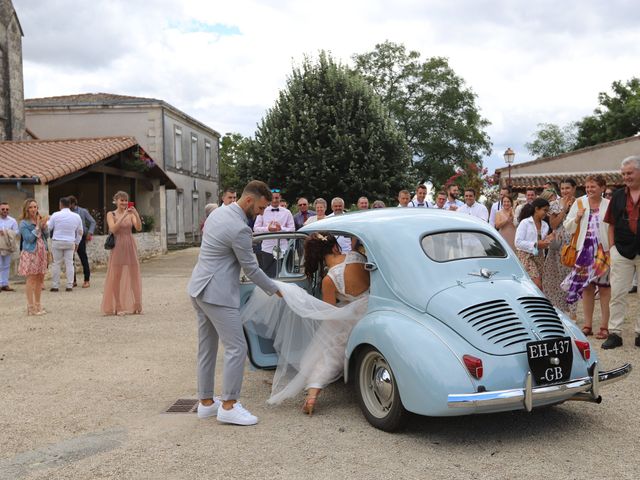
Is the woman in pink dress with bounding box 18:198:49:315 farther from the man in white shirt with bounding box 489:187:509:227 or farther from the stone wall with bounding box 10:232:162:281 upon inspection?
the man in white shirt with bounding box 489:187:509:227

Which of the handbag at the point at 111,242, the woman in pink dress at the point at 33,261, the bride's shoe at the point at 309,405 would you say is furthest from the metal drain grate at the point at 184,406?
the woman in pink dress at the point at 33,261

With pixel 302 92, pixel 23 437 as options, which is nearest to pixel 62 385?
pixel 23 437

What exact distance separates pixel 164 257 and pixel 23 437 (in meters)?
20.4

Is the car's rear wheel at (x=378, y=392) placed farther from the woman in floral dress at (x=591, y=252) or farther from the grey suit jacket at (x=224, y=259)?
the woman in floral dress at (x=591, y=252)

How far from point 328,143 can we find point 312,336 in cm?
1900

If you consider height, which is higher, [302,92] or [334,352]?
[302,92]

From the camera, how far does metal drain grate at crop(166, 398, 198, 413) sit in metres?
5.23

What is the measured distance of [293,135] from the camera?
23.8m

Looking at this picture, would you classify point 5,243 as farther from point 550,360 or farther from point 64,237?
point 550,360

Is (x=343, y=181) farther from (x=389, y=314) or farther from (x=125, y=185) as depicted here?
(x=389, y=314)

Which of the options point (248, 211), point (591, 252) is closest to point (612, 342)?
point (591, 252)

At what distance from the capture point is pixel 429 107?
170ft

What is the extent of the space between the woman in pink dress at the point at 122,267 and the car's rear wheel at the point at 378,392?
6.14m

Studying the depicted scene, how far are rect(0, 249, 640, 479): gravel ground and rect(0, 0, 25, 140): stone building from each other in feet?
68.8
